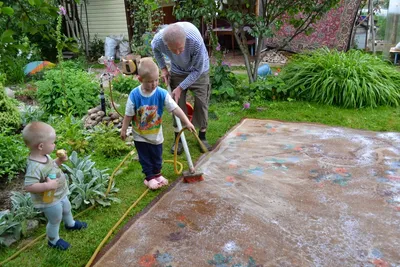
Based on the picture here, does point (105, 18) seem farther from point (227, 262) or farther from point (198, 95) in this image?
point (227, 262)

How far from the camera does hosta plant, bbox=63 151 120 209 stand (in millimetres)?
2934

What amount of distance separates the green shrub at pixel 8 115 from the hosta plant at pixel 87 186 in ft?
5.85

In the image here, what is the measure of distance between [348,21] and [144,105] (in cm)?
666

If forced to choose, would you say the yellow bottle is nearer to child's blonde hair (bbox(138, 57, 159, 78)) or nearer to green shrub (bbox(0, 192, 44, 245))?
green shrub (bbox(0, 192, 44, 245))

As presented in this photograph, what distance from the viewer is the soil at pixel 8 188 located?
313cm

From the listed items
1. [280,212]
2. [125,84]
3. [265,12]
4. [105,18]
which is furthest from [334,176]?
[105,18]

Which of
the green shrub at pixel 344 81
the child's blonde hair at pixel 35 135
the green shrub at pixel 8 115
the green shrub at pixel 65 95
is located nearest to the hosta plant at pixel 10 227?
the child's blonde hair at pixel 35 135

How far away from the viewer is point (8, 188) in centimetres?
341

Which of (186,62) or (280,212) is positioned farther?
(186,62)

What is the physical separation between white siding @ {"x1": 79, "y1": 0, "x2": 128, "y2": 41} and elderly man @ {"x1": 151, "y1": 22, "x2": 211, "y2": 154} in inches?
300

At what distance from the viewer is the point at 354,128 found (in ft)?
15.3

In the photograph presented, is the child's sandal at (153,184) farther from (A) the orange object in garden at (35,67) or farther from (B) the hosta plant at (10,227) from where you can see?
(A) the orange object in garden at (35,67)

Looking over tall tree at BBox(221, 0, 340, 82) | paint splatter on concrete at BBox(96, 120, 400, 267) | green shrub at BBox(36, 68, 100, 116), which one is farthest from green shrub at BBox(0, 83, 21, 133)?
tall tree at BBox(221, 0, 340, 82)

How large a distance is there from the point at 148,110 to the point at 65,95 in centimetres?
269
